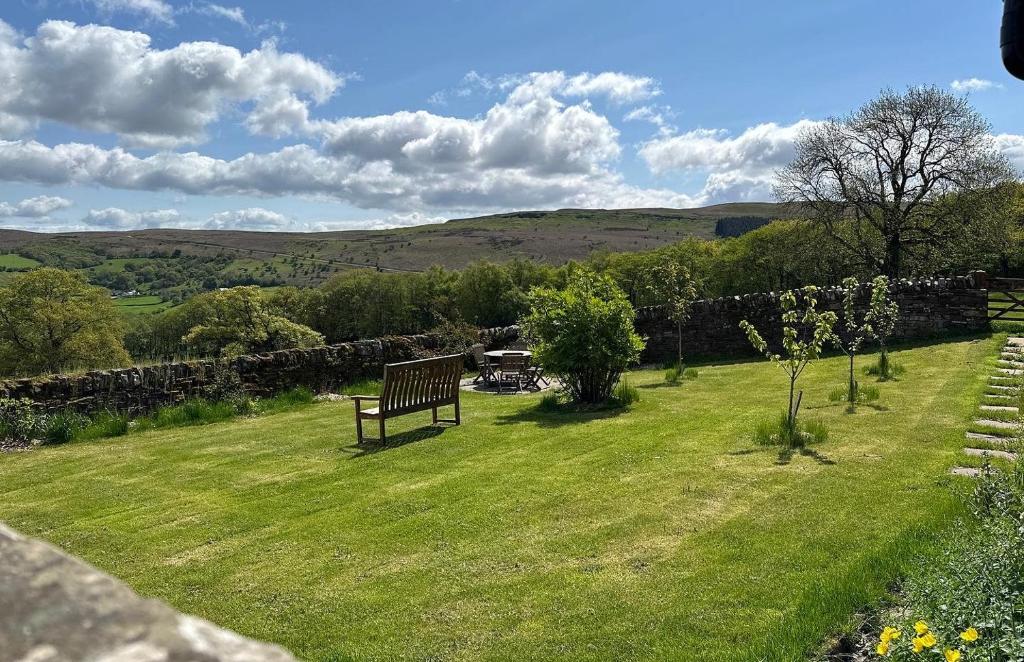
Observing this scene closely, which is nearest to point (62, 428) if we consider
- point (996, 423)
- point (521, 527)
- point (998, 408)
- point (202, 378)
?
point (202, 378)

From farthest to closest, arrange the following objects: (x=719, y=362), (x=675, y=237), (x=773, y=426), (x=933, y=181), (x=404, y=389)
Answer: (x=675, y=237) < (x=933, y=181) < (x=719, y=362) < (x=404, y=389) < (x=773, y=426)

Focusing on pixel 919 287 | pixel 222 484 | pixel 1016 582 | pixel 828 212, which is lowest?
pixel 222 484

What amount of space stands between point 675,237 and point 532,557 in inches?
6466

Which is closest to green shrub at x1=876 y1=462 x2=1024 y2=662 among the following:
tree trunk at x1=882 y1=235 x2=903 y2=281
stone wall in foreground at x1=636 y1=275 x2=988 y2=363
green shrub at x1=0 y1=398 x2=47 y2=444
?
green shrub at x1=0 y1=398 x2=47 y2=444

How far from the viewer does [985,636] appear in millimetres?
3340

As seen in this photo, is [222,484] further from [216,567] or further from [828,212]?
[828,212]

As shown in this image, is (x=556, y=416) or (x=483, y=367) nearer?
A: (x=556, y=416)

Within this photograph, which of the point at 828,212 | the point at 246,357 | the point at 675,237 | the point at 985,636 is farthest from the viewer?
the point at 675,237

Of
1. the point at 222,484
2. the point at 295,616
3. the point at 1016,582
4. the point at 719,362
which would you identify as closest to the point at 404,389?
the point at 222,484

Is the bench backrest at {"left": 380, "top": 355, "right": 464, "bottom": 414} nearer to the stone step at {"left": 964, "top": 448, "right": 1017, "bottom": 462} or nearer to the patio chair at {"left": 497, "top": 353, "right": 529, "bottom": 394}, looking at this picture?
the patio chair at {"left": 497, "top": 353, "right": 529, "bottom": 394}

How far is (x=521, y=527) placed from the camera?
5.91 metres

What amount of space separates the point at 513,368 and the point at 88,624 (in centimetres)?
1411

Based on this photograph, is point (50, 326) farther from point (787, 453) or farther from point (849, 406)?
point (787, 453)

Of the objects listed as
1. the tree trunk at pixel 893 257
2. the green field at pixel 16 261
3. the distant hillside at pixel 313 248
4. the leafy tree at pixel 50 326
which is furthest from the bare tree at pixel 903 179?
the green field at pixel 16 261
